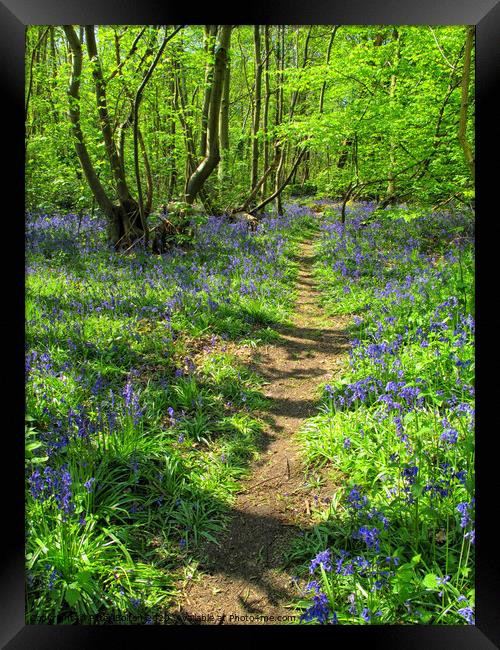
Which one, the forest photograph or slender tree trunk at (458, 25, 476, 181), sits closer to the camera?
the forest photograph

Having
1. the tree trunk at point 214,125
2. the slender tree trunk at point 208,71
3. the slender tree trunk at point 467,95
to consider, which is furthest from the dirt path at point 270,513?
the slender tree trunk at point 208,71

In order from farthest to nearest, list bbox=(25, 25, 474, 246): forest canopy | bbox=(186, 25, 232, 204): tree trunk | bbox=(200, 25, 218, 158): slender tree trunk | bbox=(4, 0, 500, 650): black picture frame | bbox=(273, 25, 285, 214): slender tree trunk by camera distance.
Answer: bbox=(273, 25, 285, 214): slender tree trunk < bbox=(186, 25, 232, 204): tree trunk < bbox=(200, 25, 218, 158): slender tree trunk < bbox=(25, 25, 474, 246): forest canopy < bbox=(4, 0, 500, 650): black picture frame

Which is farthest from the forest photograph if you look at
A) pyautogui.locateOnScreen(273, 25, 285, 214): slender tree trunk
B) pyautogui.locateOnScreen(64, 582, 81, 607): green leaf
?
pyautogui.locateOnScreen(273, 25, 285, 214): slender tree trunk

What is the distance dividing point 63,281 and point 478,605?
5.72 meters

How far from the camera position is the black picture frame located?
1.88 meters

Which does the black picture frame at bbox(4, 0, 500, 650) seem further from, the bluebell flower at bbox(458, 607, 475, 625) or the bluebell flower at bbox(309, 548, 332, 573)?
the bluebell flower at bbox(309, 548, 332, 573)

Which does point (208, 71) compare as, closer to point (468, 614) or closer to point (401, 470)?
point (401, 470)

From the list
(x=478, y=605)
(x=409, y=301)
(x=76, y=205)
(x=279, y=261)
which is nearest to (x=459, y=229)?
(x=409, y=301)

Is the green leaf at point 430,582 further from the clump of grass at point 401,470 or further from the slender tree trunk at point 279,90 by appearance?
the slender tree trunk at point 279,90

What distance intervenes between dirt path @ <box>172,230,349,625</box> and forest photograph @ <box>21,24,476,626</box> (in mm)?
15
